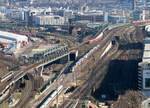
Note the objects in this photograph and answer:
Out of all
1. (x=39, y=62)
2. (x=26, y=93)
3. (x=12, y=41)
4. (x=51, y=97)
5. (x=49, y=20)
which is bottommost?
(x=26, y=93)

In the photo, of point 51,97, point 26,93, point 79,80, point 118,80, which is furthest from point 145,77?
point 26,93

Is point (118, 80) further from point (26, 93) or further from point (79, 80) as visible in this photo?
point (26, 93)

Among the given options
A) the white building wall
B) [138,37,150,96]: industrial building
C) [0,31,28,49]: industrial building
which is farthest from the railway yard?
the white building wall

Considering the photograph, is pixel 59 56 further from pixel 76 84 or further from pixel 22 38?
pixel 22 38

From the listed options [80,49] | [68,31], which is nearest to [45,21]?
[68,31]

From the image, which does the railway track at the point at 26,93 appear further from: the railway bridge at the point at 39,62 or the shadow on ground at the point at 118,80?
the shadow on ground at the point at 118,80

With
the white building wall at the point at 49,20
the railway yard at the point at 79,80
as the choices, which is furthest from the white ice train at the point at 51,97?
the white building wall at the point at 49,20

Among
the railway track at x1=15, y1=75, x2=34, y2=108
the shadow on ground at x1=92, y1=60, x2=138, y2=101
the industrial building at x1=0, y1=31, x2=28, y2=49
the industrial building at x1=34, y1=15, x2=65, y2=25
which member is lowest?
the railway track at x1=15, y1=75, x2=34, y2=108

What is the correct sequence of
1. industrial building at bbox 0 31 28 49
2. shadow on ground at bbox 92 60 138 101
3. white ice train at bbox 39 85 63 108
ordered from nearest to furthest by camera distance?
white ice train at bbox 39 85 63 108, shadow on ground at bbox 92 60 138 101, industrial building at bbox 0 31 28 49

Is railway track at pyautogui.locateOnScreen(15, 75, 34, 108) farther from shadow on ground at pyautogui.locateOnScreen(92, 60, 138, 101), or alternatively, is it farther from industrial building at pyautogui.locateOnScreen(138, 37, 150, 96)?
industrial building at pyautogui.locateOnScreen(138, 37, 150, 96)
